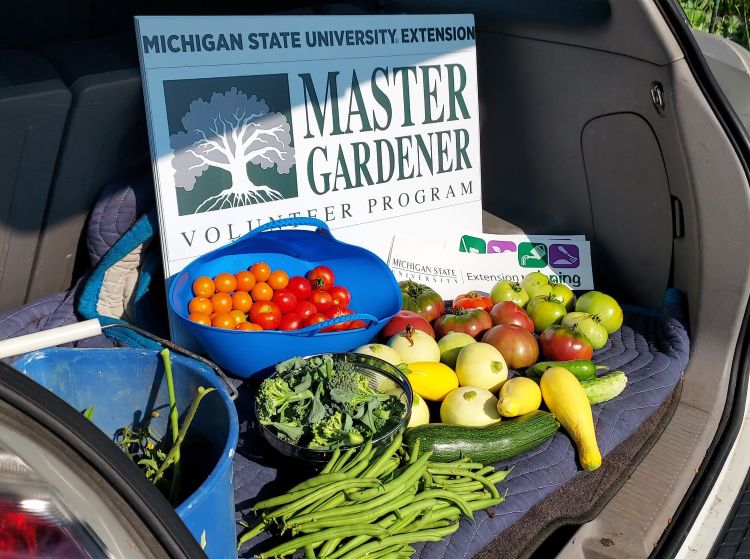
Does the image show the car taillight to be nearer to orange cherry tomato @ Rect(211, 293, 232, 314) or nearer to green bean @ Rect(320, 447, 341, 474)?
green bean @ Rect(320, 447, 341, 474)

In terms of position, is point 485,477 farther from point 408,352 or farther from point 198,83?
point 198,83

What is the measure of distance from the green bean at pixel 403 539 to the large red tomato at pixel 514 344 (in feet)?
2.56

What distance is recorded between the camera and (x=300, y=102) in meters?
2.66

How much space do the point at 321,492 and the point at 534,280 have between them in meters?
1.43

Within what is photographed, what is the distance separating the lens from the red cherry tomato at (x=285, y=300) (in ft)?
8.13

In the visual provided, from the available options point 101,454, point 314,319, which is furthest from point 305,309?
point 101,454

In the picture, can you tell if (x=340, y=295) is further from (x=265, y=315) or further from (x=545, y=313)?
(x=545, y=313)

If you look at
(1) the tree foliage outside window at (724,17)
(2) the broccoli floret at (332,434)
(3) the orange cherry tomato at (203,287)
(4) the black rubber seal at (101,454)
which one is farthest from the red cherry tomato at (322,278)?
(1) the tree foliage outside window at (724,17)

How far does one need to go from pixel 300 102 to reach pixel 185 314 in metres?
0.82

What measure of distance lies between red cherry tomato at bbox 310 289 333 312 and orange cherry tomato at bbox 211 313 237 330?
267 millimetres

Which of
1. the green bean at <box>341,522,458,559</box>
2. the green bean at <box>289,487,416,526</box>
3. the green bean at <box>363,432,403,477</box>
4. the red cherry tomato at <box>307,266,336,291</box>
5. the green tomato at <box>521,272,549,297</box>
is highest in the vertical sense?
the red cherry tomato at <box>307,266,336,291</box>

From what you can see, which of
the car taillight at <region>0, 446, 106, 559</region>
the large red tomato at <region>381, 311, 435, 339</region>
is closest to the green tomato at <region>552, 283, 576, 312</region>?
the large red tomato at <region>381, 311, 435, 339</region>

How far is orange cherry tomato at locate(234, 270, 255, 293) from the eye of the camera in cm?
249

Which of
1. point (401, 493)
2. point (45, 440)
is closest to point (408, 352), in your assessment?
point (401, 493)
